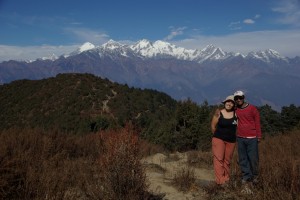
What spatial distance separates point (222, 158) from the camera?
7.34 meters

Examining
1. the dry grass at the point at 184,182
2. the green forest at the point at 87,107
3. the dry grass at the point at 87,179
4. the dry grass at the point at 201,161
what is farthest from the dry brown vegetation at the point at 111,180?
the green forest at the point at 87,107

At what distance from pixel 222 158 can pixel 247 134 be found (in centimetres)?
67

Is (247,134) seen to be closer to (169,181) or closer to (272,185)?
(272,185)

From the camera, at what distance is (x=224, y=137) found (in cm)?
736

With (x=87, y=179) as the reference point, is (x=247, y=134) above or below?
above

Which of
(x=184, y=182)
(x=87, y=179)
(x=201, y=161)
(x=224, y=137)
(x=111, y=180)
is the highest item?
(x=224, y=137)

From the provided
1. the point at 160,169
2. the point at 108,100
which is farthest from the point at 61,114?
the point at 160,169

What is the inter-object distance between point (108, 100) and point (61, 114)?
317 inches

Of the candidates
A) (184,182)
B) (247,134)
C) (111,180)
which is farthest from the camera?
(184,182)

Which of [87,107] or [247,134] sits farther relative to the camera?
[87,107]

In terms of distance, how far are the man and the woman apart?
121 millimetres

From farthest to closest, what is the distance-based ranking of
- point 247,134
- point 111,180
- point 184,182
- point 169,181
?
point 169,181
point 184,182
point 247,134
point 111,180

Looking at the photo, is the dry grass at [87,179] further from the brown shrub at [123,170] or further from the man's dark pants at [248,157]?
the man's dark pants at [248,157]

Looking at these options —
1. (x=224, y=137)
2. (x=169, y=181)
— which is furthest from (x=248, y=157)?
(x=169, y=181)
